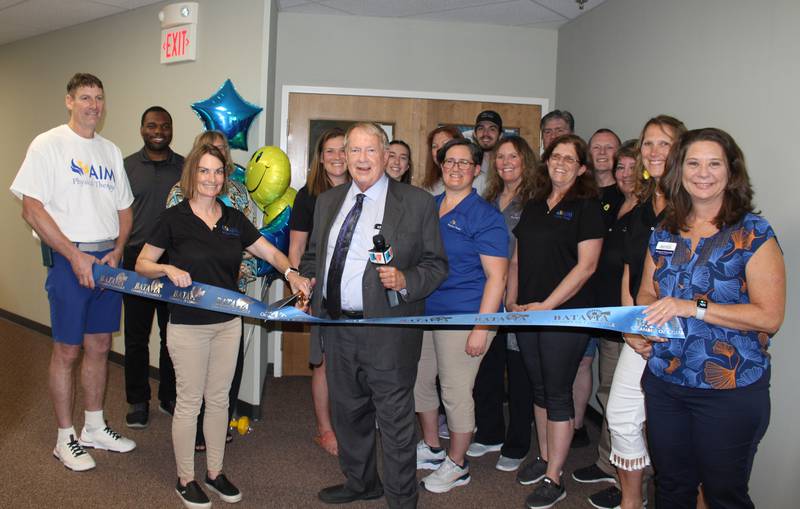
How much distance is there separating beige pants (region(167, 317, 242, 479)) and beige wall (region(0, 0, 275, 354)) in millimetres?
1797

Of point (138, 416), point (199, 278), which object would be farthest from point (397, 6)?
point (138, 416)

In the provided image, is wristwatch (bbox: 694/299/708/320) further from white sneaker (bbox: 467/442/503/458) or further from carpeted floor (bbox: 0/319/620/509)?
white sneaker (bbox: 467/442/503/458)

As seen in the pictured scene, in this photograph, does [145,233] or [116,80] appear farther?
[116,80]

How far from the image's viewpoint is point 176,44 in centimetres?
461

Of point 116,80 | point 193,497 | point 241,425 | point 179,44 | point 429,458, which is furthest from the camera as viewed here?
point 116,80

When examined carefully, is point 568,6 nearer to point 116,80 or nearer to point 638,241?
point 638,241

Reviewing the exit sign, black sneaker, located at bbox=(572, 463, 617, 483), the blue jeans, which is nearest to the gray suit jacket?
the blue jeans

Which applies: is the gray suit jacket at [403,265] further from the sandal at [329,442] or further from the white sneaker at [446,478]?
the sandal at [329,442]

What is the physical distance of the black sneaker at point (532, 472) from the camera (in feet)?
11.0

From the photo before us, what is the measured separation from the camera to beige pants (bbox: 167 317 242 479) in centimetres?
278

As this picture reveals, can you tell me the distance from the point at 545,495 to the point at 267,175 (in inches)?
92.1

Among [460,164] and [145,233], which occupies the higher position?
[460,164]

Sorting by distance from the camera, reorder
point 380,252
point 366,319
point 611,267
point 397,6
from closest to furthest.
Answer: point 380,252 < point 366,319 < point 611,267 < point 397,6

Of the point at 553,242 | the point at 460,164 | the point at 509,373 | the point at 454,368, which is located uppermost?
the point at 460,164
